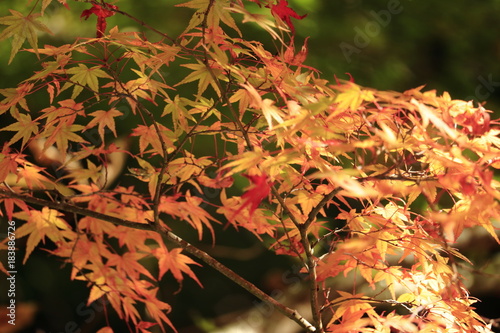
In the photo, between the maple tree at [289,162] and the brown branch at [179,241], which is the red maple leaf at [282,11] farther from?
the brown branch at [179,241]

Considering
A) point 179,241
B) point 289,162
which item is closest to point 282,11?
point 289,162

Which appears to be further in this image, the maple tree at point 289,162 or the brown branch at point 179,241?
the brown branch at point 179,241

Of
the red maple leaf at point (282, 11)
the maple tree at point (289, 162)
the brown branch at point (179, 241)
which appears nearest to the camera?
the maple tree at point (289, 162)

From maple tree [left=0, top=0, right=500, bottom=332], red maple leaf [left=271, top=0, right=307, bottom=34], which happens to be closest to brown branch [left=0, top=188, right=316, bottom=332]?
maple tree [left=0, top=0, right=500, bottom=332]

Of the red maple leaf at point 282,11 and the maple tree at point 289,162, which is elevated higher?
the red maple leaf at point 282,11

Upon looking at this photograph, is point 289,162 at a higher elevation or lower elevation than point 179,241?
higher

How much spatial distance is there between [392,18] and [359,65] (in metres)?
0.49

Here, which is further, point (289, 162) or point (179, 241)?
point (179, 241)

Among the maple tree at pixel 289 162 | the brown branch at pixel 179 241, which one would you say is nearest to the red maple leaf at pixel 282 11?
the maple tree at pixel 289 162

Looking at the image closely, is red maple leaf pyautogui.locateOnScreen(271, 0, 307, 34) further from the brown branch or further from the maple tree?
the brown branch

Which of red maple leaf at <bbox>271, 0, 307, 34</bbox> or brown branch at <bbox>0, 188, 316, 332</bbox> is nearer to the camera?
red maple leaf at <bbox>271, 0, 307, 34</bbox>

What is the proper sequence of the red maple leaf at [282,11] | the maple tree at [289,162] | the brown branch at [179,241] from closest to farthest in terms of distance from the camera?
the maple tree at [289,162] → the red maple leaf at [282,11] → the brown branch at [179,241]

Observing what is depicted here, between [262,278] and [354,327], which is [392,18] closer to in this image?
[262,278]

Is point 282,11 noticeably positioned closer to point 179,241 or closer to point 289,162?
point 289,162
